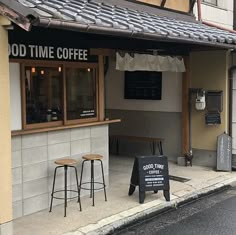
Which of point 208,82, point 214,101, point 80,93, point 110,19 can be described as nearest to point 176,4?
point 208,82

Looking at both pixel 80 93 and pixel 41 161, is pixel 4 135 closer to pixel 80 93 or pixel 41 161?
pixel 41 161

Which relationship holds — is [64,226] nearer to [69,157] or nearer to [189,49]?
[69,157]

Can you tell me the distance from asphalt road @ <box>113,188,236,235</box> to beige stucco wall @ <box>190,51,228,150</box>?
2.81 metres

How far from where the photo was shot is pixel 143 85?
41.2ft

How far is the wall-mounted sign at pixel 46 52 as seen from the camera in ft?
23.6

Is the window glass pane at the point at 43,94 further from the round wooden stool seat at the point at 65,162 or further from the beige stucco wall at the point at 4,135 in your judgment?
the beige stucco wall at the point at 4,135

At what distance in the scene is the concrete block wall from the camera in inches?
288

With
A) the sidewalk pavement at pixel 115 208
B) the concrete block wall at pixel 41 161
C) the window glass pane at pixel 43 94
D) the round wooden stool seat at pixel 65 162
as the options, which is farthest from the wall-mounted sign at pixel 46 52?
the sidewalk pavement at pixel 115 208

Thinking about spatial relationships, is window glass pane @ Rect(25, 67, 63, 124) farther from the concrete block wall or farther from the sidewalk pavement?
the sidewalk pavement

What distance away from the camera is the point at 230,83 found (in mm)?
11508

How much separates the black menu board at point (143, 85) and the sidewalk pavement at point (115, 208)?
2.51m

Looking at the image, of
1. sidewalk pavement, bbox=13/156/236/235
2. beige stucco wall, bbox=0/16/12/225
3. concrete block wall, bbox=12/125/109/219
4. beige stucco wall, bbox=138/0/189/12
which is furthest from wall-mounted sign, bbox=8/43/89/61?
beige stucco wall, bbox=138/0/189/12

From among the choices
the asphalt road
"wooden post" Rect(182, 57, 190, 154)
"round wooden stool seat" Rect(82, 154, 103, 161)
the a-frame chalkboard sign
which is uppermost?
"wooden post" Rect(182, 57, 190, 154)

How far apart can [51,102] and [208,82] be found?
4.95 m
